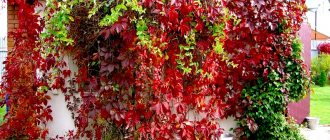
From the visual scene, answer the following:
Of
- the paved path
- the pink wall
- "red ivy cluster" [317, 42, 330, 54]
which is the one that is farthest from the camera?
"red ivy cluster" [317, 42, 330, 54]

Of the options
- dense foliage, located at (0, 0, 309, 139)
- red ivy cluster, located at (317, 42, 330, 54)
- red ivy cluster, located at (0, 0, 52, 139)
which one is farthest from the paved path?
red ivy cluster, located at (317, 42, 330, 54)

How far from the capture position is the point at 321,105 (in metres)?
11.7

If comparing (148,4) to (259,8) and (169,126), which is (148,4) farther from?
(259,8)

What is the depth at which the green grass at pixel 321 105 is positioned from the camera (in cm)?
974

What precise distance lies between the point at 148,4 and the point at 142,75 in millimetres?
582

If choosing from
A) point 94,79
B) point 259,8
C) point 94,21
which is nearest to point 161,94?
point 94,79

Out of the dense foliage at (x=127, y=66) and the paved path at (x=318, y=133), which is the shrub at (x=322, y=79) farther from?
the dense foliage at (x=127, y=66)

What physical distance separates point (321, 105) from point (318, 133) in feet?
15.0

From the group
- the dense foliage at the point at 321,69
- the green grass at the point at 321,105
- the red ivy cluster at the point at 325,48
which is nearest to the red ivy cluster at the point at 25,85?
the green grass at the point at 321,105

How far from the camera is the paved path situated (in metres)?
6.99

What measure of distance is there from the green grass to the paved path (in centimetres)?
97

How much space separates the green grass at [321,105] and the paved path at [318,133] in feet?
3.19

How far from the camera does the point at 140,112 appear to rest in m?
3.57

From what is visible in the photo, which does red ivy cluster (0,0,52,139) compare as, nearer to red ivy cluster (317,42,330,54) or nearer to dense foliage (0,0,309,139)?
dense foliage (0,0,309,139)
